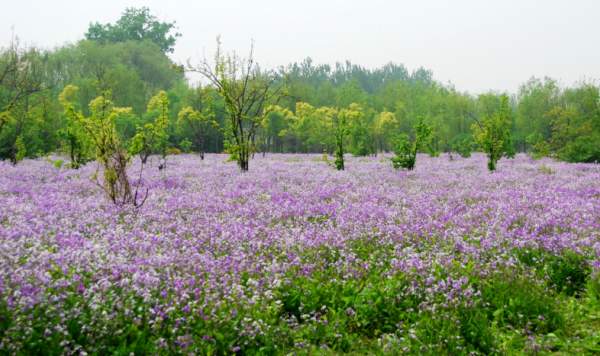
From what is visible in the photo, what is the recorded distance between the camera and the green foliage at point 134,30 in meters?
105

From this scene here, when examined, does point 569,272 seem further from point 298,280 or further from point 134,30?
point 134,30

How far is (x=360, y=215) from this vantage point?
10.9 metres

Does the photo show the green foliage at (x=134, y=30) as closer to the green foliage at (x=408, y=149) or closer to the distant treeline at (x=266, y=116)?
the distant treeline at (x=266, y=116)

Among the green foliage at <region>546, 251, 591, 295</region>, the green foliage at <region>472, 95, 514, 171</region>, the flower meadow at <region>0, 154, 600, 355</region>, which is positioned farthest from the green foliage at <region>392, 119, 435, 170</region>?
the green foliage at <region>546, 251, 591, 295</region>

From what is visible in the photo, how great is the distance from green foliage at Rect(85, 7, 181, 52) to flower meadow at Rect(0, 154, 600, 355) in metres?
105

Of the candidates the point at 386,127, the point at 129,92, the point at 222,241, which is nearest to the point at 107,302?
the point at 222,241

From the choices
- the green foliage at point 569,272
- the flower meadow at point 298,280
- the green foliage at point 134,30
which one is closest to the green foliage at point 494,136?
the flower meadow at point 298,280

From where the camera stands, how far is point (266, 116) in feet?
96.4

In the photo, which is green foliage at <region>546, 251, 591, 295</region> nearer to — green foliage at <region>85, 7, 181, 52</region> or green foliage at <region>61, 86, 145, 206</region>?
green foliage at <region>61, 86, 145, 206</region>

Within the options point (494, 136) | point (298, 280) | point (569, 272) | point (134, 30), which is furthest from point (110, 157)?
point (134, 30)

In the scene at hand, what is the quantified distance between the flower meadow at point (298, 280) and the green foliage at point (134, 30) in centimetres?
10511

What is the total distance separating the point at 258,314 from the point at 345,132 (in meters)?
22.1

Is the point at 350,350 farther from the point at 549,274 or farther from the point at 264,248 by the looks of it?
the point at 549,274

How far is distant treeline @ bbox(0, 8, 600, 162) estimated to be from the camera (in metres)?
31.2
